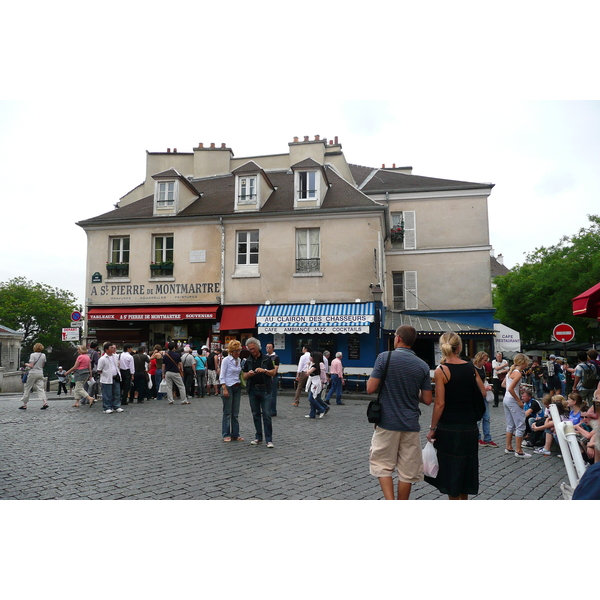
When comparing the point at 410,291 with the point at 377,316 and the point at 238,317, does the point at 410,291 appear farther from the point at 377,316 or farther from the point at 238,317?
the point at 238,317

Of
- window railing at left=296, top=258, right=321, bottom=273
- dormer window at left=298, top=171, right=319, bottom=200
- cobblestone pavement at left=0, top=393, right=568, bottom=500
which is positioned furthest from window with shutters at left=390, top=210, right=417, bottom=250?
cobblestone pavement at left=0, top=393, right=568, bottom=500

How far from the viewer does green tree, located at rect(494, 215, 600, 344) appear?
3097 cm

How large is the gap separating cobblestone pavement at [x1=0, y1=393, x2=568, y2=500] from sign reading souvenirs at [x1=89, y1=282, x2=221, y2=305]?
10.7 meters

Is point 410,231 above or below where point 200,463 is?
above

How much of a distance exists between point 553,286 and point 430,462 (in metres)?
32.8

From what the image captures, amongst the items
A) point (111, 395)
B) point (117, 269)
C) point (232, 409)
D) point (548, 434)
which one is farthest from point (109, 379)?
point (117, 269)

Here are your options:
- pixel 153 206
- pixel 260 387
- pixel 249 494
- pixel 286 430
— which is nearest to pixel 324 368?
pixel 286 430

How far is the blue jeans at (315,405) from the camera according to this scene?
38.5ft

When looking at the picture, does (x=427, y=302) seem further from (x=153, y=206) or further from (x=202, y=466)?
(x=202, y=466)

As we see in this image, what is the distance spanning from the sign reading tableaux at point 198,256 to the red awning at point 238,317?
2.43 meters

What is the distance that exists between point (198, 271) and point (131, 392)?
799 centimetres

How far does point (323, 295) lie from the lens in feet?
66.3

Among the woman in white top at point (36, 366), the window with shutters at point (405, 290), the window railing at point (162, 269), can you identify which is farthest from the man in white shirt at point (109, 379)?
the window with shutters at point (405, 290)

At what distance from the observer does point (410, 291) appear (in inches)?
1007
